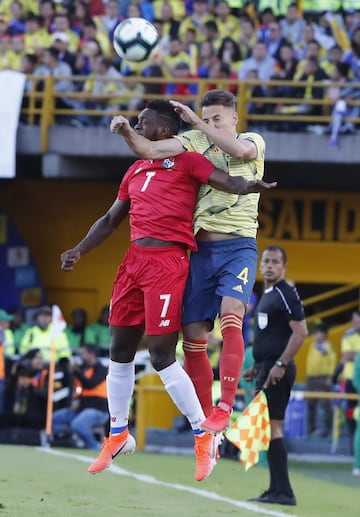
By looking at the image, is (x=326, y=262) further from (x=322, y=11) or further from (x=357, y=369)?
(x=357, y=369)

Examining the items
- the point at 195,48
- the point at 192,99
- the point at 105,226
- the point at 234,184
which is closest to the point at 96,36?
the point at 195,48

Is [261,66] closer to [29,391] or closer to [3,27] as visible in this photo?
[3,27]

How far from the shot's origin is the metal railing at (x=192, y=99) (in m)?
19.7

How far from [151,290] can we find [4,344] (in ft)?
36.0

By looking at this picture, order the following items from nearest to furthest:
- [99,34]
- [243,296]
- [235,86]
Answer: [243,296]
[235,86]
[99,34]

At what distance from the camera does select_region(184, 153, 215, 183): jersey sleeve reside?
8.63m

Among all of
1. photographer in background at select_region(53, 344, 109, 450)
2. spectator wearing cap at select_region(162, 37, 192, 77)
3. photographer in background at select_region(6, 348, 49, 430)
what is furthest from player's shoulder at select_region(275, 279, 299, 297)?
spectator wearing cap at select_region(162, 37, 192, 77)

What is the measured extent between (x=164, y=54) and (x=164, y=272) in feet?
41.9

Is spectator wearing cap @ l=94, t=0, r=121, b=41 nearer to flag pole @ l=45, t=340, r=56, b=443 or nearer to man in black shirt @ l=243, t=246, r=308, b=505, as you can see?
flag pole @ l=45, t=340, r=56, b=443

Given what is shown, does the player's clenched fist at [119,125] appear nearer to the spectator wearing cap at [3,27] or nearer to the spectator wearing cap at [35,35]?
the spectator wearing cap at [35,35]

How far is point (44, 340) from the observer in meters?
19.1

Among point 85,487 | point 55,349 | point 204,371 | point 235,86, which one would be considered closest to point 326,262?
point 235,86

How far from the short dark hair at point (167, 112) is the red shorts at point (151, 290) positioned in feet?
2.67

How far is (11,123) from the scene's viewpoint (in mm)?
20328
